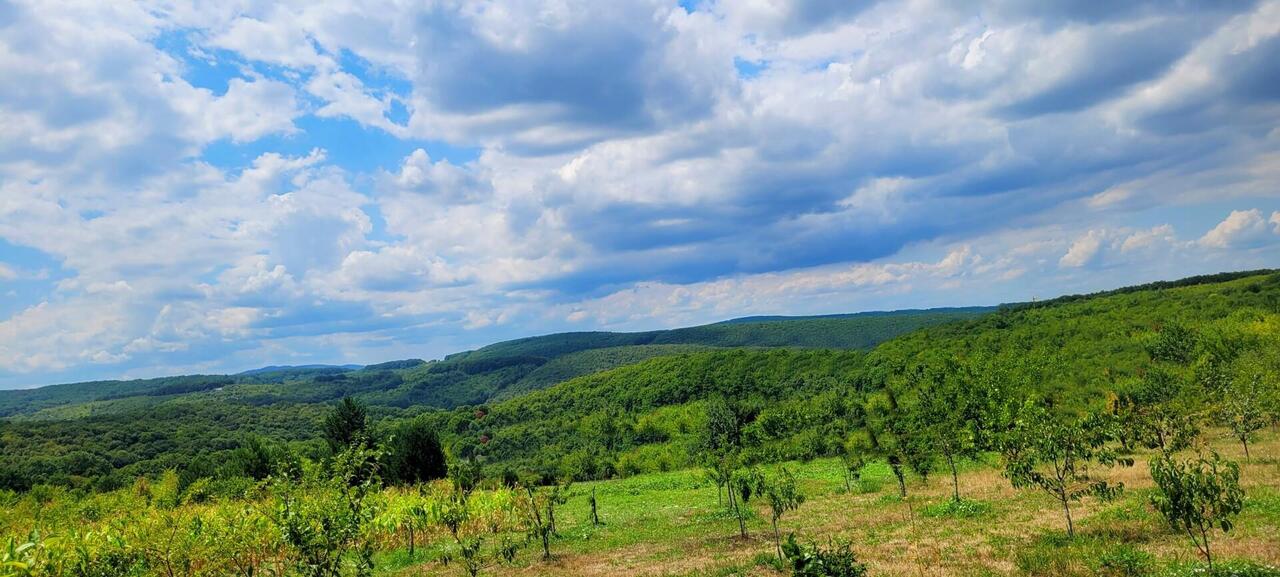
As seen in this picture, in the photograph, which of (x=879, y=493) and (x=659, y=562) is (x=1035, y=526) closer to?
(x=659, y=562)

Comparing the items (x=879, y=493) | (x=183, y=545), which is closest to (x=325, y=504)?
(x=183, y=545)

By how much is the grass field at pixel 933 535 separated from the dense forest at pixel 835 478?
6.3 inches

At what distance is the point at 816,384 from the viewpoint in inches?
4464

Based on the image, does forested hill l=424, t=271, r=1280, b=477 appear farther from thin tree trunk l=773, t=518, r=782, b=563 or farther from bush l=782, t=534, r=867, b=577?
bush l=782, t=534, r=867, b=577

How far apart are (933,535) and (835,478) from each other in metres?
27.3

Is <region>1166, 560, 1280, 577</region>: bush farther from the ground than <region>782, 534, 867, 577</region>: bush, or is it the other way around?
<region>782, 534, 867, 577</region>: bush

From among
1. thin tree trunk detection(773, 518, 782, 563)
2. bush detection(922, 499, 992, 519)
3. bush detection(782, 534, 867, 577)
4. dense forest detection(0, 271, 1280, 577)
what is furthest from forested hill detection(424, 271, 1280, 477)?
bush detection(782, 534, 867, 577)

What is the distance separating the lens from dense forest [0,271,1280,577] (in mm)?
16594

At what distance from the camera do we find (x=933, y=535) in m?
22.5

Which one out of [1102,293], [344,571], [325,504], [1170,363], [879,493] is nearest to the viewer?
[325,504]

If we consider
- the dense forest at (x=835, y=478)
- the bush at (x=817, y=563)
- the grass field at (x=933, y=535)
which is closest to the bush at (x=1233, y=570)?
the dense forest at (x=835, y=478)

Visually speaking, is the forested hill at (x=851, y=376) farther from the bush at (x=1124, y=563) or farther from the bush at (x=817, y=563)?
the bush at (x=817, y=563)

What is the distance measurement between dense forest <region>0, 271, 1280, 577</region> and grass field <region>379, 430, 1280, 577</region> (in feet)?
0.52

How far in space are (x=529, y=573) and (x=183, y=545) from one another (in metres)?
11.5
